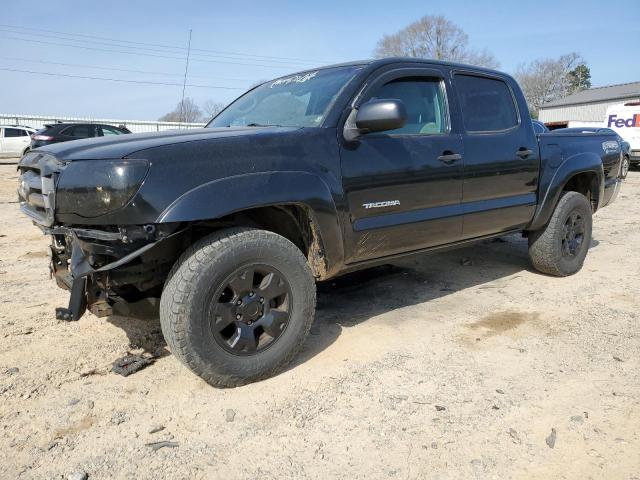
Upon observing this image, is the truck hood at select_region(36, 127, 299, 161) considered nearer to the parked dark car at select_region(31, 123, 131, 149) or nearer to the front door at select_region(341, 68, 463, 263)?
the front door at select_region(341, 68, 463, 263)

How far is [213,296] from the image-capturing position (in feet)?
8.60

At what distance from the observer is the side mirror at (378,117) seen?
2.95m

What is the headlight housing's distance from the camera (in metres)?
2.39

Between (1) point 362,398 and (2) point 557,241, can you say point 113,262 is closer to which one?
(1) point 362,398

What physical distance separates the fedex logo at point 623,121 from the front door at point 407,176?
16978mm

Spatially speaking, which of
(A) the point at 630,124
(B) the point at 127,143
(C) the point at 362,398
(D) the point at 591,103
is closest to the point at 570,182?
(C) the point at 362,398

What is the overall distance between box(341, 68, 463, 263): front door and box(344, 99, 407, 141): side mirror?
97 mm

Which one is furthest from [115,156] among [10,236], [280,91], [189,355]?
[10,236]

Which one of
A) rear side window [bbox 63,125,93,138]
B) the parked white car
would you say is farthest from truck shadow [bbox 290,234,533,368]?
the parked white car

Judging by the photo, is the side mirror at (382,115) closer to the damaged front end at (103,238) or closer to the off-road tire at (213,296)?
the off-road tire at (213,296)

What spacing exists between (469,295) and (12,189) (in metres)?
11.0

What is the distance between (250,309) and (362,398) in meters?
0.76

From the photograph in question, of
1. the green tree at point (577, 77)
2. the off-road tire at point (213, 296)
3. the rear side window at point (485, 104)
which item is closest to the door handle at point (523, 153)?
the rear side window at point (485, 104)

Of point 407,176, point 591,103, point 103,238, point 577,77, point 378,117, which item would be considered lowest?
point 103,238
